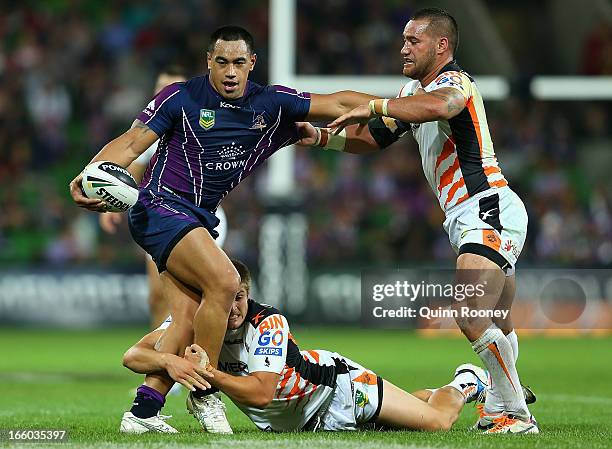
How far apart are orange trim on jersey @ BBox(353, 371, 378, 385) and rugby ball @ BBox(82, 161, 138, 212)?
1.52m

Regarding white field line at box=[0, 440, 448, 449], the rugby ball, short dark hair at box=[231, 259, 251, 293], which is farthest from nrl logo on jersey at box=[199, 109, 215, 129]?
white field line at box=[0, 440, 448, 449]

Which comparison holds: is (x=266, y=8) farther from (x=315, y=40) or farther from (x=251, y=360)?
(x=251, y=360)

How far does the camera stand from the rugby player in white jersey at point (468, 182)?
20.7 feet

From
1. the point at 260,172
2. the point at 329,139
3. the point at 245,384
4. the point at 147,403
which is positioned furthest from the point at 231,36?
the point at 260,172

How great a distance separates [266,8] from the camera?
20.2 meters

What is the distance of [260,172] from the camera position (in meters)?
17.9


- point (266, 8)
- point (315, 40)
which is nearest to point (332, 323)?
point (315, 40)

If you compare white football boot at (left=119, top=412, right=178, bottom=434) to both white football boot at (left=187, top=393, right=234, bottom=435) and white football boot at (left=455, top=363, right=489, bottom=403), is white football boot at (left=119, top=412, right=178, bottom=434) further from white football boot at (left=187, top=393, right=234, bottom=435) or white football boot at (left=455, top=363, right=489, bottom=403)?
white football boot at (left=455, top=363, right=489, bottom=403)

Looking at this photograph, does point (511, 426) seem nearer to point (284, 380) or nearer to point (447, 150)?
point (284, 380)

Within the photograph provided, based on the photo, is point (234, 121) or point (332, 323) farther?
point (332, 323)

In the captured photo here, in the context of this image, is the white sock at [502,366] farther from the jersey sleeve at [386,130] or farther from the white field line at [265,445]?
the jersey sleeve at [386,130]

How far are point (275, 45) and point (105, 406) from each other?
Answer: 23.3 feet

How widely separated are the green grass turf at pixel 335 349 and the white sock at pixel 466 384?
22cm

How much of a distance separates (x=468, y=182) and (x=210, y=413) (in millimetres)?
1928
